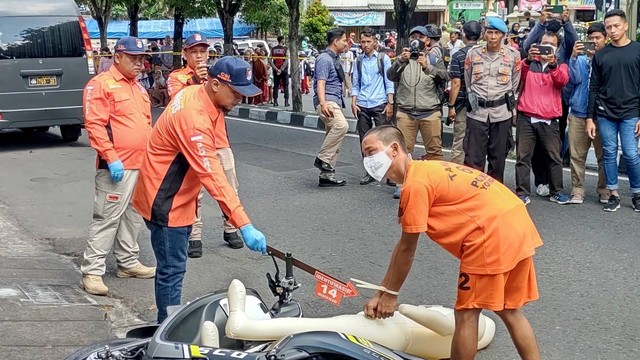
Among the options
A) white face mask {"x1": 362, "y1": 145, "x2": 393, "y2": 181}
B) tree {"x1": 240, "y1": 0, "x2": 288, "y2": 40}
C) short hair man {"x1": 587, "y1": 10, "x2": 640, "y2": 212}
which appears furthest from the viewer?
tree {"x1": 240, "y1": 0, "x2": 288, "y2": 40}

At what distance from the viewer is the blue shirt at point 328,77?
10125 mm

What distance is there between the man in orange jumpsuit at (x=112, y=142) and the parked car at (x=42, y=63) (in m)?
7.41

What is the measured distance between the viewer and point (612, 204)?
8547 millimetres

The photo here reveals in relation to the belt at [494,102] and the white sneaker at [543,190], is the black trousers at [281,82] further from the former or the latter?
the belt at [494,102]

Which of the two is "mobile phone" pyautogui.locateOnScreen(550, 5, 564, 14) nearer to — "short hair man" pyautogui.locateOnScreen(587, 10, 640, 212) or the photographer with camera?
"short hair man" pyautogui.locateOnScreen(587, 10, 640, 212)

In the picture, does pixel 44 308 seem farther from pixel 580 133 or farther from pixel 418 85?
pixel 580 133

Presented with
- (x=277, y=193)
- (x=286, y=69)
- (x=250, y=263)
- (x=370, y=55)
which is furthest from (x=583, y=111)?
(x=286, y=69)

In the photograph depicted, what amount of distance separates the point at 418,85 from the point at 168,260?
4983 millimetres

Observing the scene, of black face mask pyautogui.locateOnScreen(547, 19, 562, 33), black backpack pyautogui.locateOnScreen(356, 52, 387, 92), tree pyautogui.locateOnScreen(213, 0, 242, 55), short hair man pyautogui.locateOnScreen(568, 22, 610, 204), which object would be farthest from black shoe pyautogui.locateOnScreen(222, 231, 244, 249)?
tree pyautogui.locateOnScreen(213, 0, 242, 55)

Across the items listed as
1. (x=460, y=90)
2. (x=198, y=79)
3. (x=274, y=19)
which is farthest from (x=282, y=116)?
(x=274, y=19)

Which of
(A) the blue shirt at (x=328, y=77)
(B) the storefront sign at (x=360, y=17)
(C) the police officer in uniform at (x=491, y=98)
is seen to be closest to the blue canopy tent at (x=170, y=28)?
(B) the storefront sign at (x=360, y=17)

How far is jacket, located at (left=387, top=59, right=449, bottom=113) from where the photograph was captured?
9242mm

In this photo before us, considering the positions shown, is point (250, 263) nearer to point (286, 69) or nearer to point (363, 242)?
point (363, 242)

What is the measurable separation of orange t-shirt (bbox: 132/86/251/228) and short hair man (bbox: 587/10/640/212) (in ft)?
16.0
